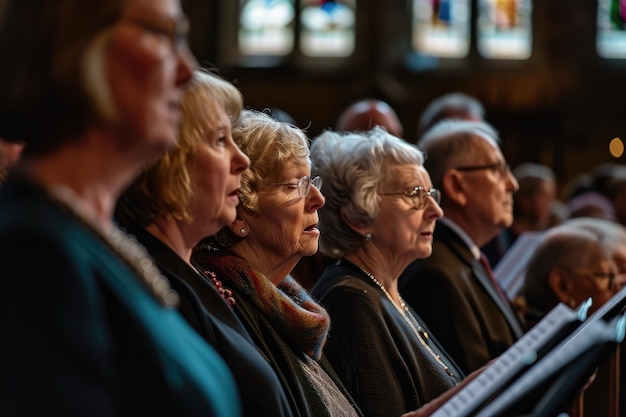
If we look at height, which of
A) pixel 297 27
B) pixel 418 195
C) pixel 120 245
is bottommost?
pixel 297 27

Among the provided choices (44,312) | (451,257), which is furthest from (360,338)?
(44,312)

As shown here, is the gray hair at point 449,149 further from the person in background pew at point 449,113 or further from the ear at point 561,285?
the person in background pew at point 449,113

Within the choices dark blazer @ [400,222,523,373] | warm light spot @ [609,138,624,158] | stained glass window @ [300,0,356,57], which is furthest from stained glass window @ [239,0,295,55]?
dark blazer @ [400,222,523,373]

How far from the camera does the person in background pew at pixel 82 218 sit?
4.39ft

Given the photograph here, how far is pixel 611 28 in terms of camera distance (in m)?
15.6

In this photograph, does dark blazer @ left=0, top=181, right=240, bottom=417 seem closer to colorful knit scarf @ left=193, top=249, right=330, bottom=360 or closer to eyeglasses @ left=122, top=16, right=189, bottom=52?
eyeglasses @ left=122, top=16, right=189, bottom=52

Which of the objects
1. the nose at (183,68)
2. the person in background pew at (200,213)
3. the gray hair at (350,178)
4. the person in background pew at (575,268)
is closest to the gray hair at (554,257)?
the person in background pew at (575,268)

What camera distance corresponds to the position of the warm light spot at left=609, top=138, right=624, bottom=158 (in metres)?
15.2

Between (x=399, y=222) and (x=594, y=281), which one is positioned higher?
(x=399, y=222)

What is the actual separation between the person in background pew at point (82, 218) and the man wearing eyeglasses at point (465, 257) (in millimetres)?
2437

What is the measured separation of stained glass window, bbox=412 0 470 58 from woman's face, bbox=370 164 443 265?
12.5 m

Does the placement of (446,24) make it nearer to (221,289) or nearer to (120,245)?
(221,289)

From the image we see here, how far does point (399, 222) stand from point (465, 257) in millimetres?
621

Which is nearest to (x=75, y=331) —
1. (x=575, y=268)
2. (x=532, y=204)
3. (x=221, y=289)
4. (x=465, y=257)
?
(x=221, y=289)
